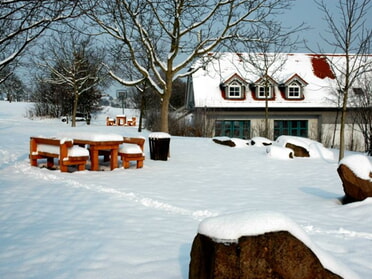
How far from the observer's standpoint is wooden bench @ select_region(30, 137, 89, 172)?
857 centimetres

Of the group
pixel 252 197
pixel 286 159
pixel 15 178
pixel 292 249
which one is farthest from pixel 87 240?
pixel 286 159

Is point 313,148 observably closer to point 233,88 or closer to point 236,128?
point 236,128

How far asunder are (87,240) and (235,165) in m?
7.48

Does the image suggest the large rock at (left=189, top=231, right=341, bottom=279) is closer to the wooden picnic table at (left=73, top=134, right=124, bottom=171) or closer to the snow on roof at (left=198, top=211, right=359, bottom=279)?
the snow on roof at (left=198, top=211, right=359, bottom=279)

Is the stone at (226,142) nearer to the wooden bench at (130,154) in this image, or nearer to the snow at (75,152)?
the wooden bench at (130,154)

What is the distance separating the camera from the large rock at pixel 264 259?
2408mm

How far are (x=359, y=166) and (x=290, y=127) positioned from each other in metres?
22.8

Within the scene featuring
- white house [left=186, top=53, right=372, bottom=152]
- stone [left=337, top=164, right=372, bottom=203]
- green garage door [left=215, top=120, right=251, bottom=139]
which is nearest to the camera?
stone [left=337, top=164, right=372, bottom=203]

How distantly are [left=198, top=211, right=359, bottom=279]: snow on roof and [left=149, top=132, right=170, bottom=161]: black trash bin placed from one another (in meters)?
8.59

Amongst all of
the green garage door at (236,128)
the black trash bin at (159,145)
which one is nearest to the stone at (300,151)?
the black trash bin at (159,145)

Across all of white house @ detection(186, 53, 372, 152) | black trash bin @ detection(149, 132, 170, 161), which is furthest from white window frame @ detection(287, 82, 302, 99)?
black trash bin @ detection(149, 132, 170, 161)

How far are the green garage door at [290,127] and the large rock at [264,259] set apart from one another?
26.5m

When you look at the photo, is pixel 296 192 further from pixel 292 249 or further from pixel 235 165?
pixel 292 249

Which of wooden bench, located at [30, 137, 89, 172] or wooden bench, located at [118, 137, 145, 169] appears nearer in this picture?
wooden bench, located at [30, 137, 89, 172]
